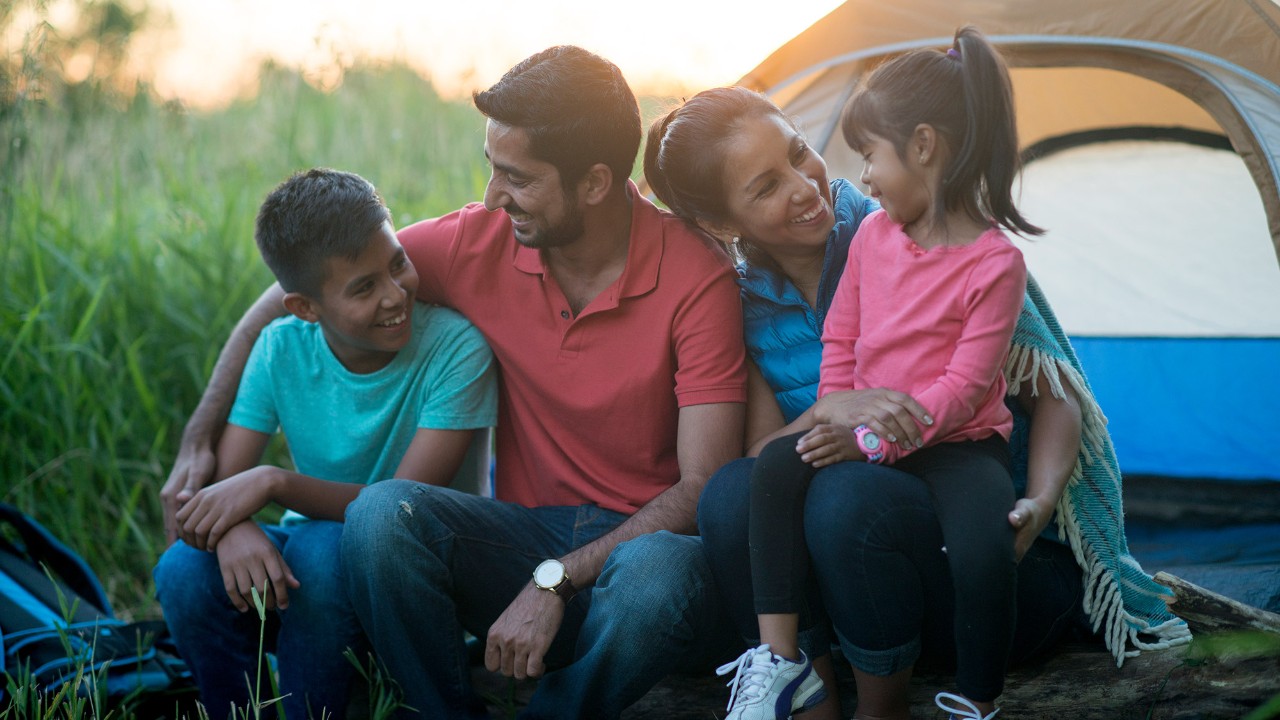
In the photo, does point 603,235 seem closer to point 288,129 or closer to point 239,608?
point 239,608

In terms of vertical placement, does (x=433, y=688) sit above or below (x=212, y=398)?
below

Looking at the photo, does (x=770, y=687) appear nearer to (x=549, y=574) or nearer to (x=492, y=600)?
(x=549, y=574)

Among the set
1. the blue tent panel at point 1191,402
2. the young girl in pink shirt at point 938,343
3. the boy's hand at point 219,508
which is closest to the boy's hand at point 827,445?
the young girl in pink shirt at point 938,343

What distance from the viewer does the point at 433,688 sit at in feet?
6.61

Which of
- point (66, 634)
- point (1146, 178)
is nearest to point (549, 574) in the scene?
point (66, 634)

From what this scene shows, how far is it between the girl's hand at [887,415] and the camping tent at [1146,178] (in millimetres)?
1155

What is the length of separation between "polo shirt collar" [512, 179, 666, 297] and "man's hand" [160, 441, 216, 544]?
75 centimetres

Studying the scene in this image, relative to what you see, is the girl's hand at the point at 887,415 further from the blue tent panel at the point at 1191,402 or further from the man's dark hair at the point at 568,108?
the blue tent panel at the point at 1191,402

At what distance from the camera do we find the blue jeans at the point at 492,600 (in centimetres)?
189

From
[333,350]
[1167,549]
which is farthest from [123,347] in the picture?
[1167,549]

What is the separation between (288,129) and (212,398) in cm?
291

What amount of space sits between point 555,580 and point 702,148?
2.76 ft

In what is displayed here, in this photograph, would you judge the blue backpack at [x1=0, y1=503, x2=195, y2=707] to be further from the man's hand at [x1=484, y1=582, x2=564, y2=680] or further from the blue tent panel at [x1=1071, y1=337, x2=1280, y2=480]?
the blue tent panel at [x1=1071, y1=337, x2=1280, y2=480]

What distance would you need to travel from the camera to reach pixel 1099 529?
6.16 ft
